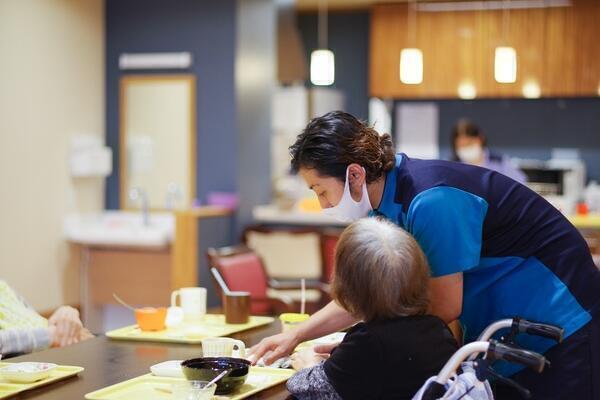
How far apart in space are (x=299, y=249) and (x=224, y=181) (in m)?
0.78

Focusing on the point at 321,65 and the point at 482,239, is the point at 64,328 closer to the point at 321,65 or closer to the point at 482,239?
the point at 482,239

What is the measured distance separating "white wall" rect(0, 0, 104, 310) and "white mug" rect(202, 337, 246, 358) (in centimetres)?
399

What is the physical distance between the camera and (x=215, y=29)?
691cm

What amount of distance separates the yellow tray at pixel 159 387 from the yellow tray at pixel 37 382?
19cm

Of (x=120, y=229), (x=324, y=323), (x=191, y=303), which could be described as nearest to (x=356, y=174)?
(x=324, y=323)

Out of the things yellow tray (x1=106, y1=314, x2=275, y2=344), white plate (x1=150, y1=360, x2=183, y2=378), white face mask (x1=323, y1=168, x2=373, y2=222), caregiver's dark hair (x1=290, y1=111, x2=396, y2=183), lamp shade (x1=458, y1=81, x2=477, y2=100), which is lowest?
yellow tray (x1=106, y1=314, x2=275, y2=344)

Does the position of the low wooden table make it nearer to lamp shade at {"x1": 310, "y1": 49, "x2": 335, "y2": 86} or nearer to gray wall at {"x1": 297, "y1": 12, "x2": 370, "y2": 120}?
lamp shade at {"x1": 310, "y1": 49, "x2": 335, "y2": 86}

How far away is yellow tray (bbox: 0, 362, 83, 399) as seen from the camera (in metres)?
2.23

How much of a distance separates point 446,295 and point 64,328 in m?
1.57

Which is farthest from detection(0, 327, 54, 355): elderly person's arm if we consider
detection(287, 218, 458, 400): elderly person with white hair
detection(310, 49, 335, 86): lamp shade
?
detection(310, 49, 335, 86): lamp shade

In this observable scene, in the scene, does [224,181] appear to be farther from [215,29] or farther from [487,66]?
[487,66]

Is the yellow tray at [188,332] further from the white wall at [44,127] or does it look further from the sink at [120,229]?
the white wall at [44,127]

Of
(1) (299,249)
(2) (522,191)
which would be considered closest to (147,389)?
(2) (522,191)

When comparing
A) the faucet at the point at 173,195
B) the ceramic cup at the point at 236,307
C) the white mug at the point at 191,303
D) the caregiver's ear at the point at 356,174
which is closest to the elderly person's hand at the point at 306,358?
the caregiver's ear at the point at 356,174
